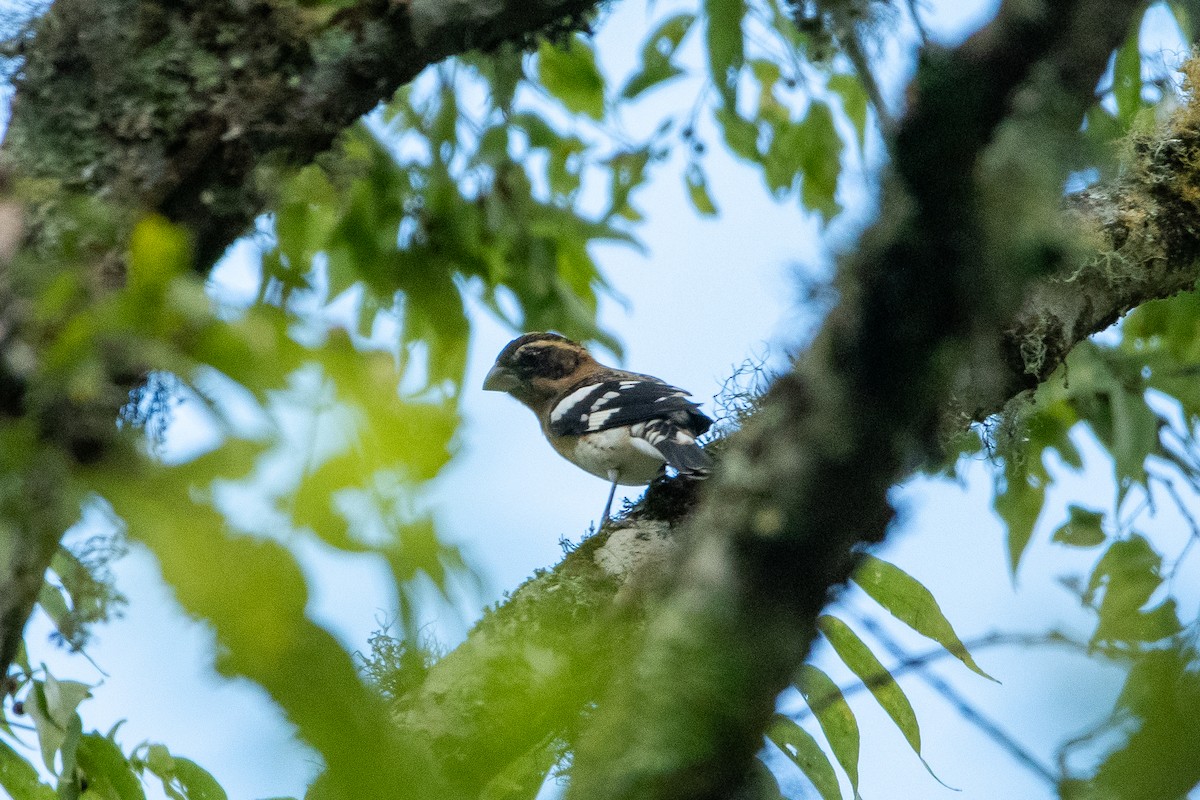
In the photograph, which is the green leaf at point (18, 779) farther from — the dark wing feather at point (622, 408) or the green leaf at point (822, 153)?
the green leaf at point (822, 153)

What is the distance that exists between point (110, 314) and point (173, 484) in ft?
0.73

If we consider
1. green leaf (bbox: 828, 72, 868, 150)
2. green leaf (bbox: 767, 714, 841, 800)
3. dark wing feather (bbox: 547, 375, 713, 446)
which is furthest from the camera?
green leaf (bbox: 828, 72, 868, 150)

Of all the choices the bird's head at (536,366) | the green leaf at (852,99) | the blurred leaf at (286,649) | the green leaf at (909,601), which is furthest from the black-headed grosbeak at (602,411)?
the blurred leaf at (286,649)

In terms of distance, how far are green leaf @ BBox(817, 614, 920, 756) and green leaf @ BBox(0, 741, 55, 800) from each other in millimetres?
1663

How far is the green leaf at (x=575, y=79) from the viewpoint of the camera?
4430 mm

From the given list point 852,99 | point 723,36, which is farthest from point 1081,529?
point 852,99

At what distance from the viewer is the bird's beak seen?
5477mm

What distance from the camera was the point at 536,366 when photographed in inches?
215

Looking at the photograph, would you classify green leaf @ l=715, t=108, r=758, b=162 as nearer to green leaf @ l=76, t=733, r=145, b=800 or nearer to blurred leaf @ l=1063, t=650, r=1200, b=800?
green leaf @ l=76, t=733, r=145, b=800

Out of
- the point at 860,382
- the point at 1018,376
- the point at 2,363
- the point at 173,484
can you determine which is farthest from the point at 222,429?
the point at 1018,376

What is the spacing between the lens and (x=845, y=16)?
8.12 feet

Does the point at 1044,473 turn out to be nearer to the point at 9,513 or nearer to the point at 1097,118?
the point at 1097,118

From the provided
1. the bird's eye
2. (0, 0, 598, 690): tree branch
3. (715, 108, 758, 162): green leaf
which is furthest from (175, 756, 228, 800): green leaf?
the bird's eye

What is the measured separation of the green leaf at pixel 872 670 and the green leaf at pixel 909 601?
144mm
